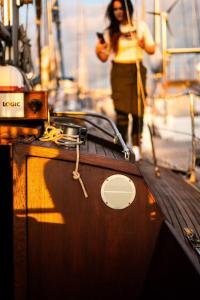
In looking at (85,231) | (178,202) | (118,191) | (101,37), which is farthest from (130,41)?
(85,231)

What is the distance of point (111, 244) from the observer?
2.31 metres

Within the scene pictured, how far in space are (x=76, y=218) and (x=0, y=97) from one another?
67 centimetres

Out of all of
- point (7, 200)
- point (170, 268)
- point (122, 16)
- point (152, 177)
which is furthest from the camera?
point (122, 16)

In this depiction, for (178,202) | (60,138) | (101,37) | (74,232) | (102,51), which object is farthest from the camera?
(102,51)

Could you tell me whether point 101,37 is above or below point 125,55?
above

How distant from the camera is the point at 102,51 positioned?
4.46m

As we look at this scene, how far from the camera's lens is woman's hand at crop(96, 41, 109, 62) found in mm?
4410

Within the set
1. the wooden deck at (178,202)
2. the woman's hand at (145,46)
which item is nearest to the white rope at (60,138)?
the wooden deck at (178,202)

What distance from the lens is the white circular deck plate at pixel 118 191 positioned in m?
2.29

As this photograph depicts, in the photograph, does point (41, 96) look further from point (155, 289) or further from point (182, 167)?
point (182, 167)

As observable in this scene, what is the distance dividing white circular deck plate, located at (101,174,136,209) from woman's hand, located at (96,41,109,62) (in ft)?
7.66

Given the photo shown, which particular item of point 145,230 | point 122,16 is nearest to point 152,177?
point 122,16

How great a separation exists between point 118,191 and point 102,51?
2.41m

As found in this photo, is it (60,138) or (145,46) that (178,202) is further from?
(145,46)
